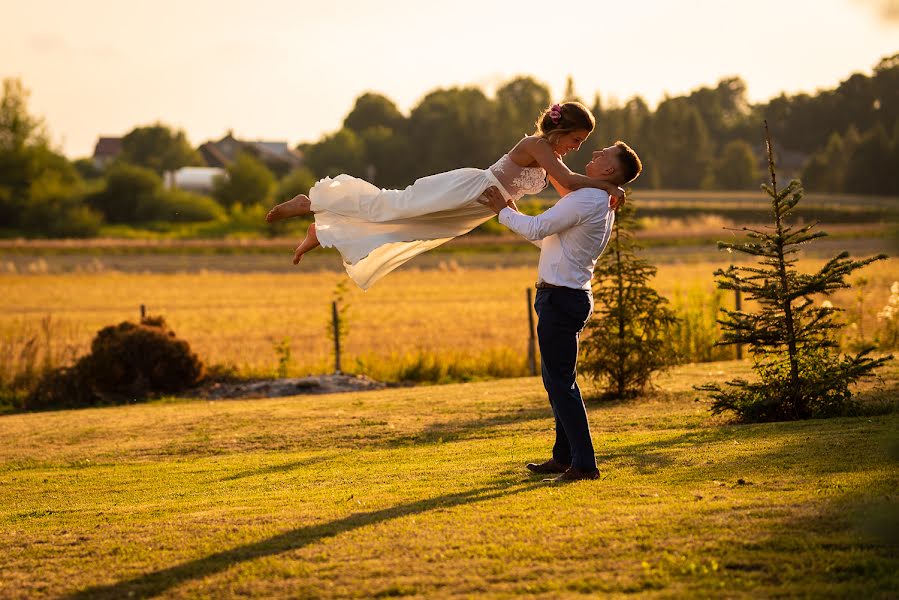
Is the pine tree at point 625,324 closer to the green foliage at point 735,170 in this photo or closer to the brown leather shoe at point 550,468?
the brown leather shoe at point 550,468

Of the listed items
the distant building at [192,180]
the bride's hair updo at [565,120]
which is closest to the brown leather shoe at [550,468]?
the bride's hair updo at [565,120]

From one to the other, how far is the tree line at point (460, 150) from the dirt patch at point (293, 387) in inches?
1395

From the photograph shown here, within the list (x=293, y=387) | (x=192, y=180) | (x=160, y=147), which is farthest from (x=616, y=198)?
(x=160, y=147)

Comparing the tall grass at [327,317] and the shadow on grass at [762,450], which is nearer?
the shadow on grass at [762,450]

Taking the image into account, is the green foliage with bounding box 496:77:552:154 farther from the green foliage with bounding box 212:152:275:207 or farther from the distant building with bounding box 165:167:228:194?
the distant building with bounding box 165:167:228:194

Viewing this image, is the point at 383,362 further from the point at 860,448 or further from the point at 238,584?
the point at 238,584

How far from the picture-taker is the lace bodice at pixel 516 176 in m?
9.11

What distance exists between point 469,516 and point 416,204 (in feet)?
9.56

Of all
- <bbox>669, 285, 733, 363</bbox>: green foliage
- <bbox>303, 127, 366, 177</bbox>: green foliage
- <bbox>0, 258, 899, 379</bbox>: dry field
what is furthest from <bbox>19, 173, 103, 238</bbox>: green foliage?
<bbox>669, 285, 733, 363</bbox>: green foliage

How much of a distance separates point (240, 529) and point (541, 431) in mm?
6369

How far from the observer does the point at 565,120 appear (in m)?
8.72

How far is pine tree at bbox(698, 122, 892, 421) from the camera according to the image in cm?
1255

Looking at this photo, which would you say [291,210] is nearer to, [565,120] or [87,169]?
[565,120]

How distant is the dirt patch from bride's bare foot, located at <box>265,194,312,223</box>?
1120cm
